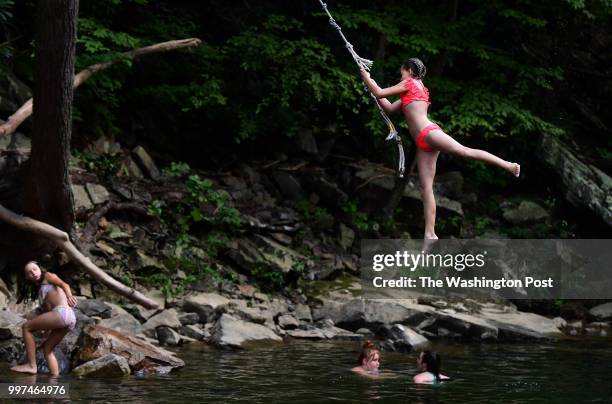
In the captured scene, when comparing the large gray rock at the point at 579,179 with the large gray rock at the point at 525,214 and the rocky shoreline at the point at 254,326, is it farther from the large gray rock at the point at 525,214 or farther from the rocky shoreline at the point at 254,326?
the rocky shoreline at the point at 254,326

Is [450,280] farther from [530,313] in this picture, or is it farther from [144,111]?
[144,111]

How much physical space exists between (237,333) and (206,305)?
1278mm

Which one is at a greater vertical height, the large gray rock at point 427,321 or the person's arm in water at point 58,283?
the person's arm in water at point 58,283

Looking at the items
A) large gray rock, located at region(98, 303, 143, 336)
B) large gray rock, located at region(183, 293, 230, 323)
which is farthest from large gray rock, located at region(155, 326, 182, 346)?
large gray rock, located at region(183, 293, 230, 323)

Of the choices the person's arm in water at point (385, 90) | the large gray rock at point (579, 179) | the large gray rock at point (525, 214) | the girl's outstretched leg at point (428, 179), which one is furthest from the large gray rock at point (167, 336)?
the large gray rock at point (579, 179)

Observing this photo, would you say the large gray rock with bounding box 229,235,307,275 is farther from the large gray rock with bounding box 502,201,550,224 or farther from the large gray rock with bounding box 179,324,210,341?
the large gray rock with bounding box 502,201,550,224

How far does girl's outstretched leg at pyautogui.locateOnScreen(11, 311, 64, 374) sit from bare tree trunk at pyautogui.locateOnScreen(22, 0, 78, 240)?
9.71 ft

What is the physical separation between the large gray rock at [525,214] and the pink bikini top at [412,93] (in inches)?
604

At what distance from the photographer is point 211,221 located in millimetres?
18047

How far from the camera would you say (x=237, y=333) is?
14203 millimetres

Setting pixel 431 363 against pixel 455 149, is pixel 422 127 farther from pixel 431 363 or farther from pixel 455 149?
pixel 431 363

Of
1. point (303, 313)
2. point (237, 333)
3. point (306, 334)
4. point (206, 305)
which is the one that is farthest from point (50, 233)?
point (303, 313)

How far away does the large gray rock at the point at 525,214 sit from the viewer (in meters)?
22.0

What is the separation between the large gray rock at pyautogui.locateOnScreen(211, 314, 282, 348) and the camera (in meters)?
13.8
